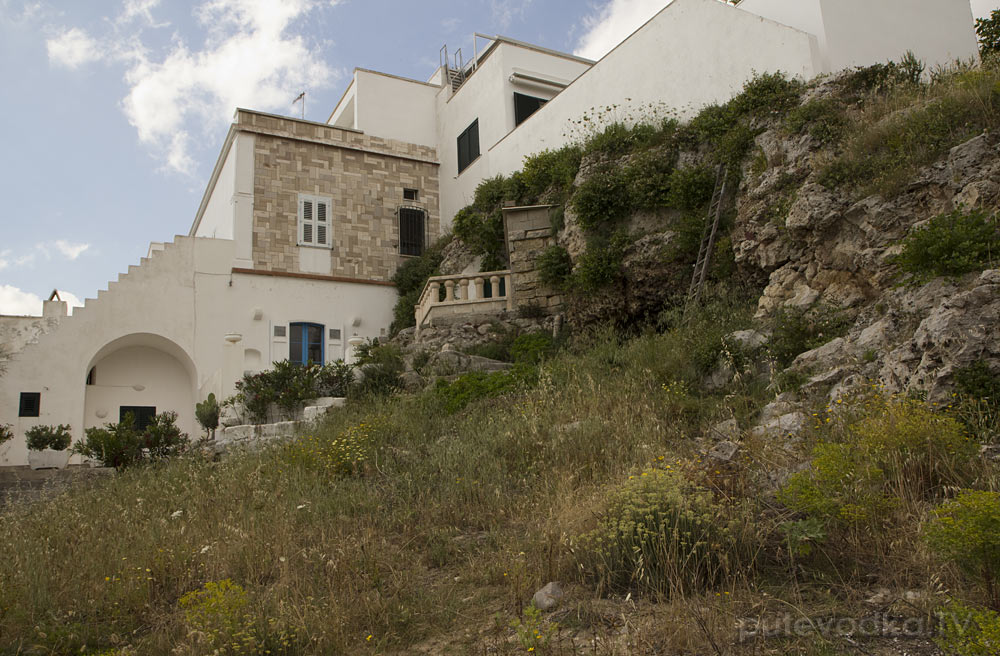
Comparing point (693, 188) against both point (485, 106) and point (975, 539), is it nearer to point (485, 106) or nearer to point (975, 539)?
point (975, 539)

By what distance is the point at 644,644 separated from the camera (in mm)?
3189

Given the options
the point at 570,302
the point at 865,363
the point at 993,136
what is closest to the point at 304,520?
the point at 865,363

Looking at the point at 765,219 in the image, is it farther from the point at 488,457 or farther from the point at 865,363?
the point at 488,457

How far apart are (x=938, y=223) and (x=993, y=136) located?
6.71 feet

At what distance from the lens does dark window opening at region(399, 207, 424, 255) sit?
2142 cm

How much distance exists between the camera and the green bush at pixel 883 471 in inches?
159

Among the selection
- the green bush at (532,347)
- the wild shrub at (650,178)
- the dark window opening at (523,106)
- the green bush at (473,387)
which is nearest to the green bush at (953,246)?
the green bush at (473,387)

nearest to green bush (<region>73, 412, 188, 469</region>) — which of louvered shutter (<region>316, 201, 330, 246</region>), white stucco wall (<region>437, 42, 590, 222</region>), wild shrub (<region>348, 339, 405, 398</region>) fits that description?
wild shrub (<region>348, 339, 405, 398</region>)

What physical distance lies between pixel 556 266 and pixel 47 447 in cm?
1138

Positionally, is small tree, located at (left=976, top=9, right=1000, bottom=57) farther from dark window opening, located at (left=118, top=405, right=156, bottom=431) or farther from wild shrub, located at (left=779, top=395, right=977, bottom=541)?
dark window opening, located at (left=118, top=405, right=156, bottom=431)

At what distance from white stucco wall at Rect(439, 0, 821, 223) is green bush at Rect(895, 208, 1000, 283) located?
19.3 ft

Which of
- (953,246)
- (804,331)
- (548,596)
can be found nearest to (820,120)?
(804,331)

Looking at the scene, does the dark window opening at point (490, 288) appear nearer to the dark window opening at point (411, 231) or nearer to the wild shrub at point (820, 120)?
Result: the dark window opening at point (411, 231)

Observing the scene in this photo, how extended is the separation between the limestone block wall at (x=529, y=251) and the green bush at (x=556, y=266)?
0.30 meters
